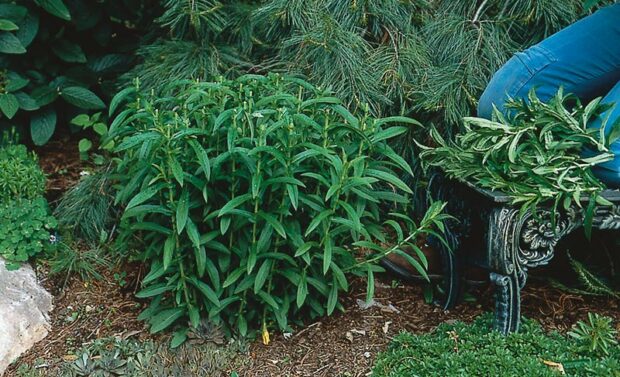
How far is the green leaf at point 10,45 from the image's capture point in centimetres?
397

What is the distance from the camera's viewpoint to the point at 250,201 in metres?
2.85

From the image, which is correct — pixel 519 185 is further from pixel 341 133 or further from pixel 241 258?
pixel 241 258

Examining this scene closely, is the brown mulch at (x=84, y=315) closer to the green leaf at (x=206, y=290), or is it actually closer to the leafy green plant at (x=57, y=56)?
the green leaf at (x=206, y=290)

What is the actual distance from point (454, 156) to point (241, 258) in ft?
2.90

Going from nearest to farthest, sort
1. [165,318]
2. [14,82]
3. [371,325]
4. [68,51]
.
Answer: [165,318] < [371,325] < [14,82] < [68,51]

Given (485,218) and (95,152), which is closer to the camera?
(485,218)

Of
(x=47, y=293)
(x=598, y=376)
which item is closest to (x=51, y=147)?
(x=47, y=293)

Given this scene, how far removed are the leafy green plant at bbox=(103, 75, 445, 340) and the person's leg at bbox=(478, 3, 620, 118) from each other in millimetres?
512

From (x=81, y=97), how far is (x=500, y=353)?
2531 millimetres

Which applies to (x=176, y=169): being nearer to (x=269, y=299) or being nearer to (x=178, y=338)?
(x=269, y=299)

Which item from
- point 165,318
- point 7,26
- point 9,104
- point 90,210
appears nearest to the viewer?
point 165,318

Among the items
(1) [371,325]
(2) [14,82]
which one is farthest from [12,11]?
(1) [371,325]

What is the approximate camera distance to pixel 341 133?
3020 mm

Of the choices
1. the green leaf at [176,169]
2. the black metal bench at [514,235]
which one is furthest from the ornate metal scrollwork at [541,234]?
the green leaf at [176,169]
